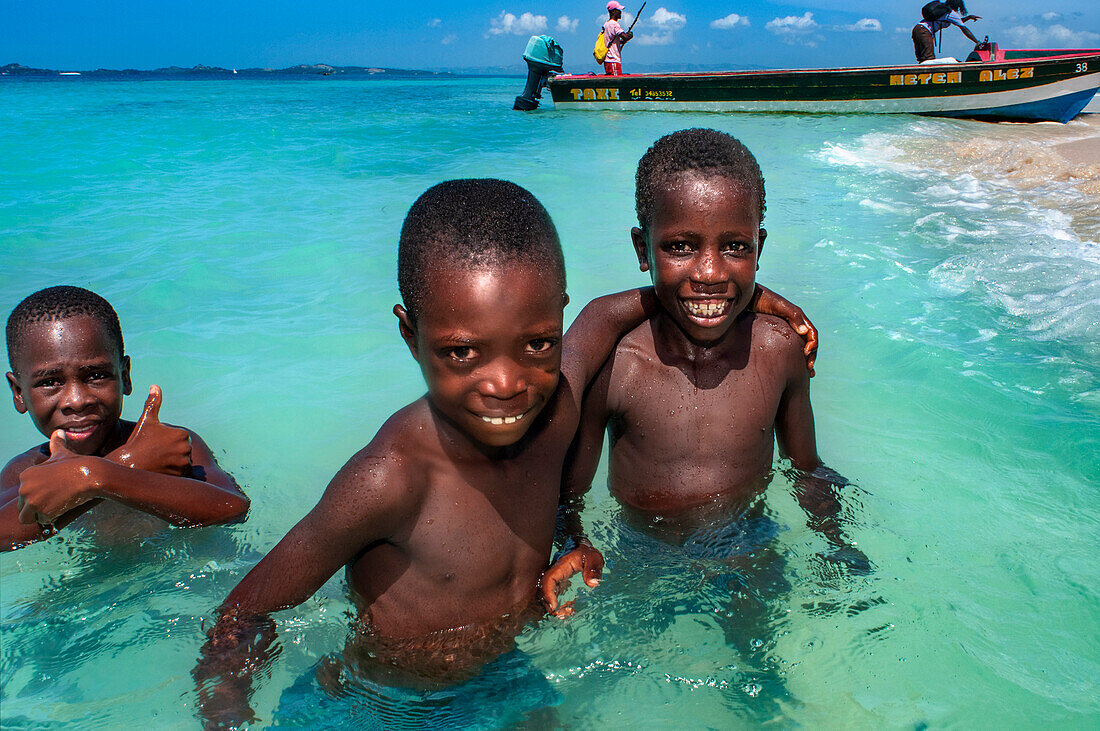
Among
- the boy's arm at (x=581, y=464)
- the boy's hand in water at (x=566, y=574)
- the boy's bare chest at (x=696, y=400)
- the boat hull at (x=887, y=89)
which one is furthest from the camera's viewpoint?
the boat hull at (x=887, y=89)

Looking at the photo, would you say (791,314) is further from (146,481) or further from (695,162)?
(146,481)

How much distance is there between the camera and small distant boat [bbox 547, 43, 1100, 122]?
13.5 meters

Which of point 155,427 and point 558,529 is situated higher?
point 155,427

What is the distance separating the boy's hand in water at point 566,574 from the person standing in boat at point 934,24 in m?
16.5

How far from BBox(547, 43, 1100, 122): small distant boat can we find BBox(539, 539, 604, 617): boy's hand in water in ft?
47.9

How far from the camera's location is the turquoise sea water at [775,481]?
7.09 ft

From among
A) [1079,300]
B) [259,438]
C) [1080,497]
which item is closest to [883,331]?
[1079,300]

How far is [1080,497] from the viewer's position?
2.95 metres

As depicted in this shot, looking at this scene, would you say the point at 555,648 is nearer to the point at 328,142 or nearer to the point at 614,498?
the point at 614,498

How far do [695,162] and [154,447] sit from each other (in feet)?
6.56

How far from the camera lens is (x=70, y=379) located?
9.00 feet

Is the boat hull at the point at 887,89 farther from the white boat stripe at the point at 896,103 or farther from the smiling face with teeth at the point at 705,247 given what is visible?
the smiling face with teeth at the point at 705,247

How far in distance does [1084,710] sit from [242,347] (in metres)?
4.47

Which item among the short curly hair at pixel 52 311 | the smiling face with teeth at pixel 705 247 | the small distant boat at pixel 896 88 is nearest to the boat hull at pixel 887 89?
the small distant boat at pixel 896 88
